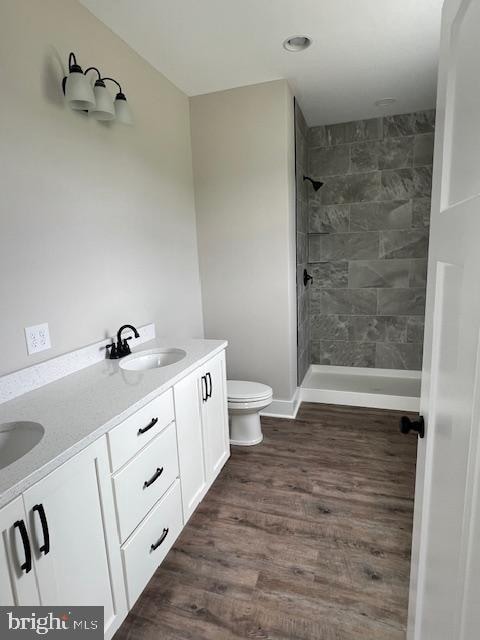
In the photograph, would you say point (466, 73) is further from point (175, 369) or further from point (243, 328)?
point (243, 328)

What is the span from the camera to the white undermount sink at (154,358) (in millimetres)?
2053

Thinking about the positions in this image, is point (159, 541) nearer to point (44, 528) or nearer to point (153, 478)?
point (153, 478)

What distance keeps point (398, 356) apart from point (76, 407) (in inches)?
132

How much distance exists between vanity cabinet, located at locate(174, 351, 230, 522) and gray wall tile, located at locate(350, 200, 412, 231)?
234 cm

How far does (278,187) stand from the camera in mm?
2783

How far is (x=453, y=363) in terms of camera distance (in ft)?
2.31

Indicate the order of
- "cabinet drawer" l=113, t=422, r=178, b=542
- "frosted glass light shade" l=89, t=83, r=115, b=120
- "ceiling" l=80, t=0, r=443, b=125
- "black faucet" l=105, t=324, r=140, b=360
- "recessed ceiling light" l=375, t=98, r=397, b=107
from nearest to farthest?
"cabinet drawer" l=113, t=422, r=178, b=542, "frosted glass light shade" l=89, t=83, r=115, b=120, "ceiling" l=80, t=0, r=443, b=125, "black faucet" l=105, t=324, r=140, b=360, "recessed ceiling light" l=375, t=98, r=397, b=107

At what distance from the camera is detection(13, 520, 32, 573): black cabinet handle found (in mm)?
917

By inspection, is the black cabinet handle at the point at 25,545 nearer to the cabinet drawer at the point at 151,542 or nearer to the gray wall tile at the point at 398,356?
the cabinet drawer at the point at 151,542

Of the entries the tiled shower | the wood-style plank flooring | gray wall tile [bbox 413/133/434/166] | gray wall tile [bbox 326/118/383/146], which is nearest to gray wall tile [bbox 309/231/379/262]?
the tiled shower

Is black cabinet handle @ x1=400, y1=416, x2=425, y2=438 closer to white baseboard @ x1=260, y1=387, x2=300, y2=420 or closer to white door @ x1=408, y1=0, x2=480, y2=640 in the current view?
white door @ x1=408, y1=0, x2=480, y2=640

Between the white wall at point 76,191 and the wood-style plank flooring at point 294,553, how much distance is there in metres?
1.17

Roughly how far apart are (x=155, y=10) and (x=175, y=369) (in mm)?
1842

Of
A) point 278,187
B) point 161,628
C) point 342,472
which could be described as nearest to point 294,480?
point 342,472
